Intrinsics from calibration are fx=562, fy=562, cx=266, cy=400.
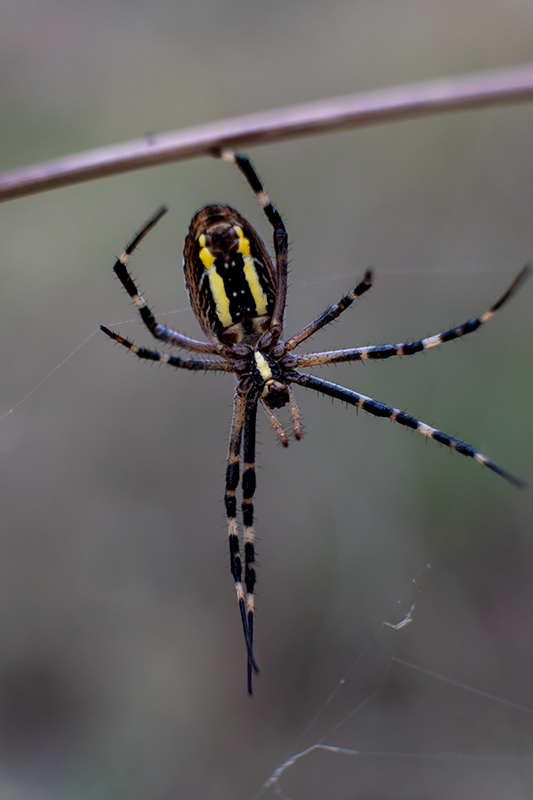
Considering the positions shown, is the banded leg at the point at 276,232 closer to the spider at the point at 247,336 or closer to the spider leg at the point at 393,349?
the spider at the point at 247,336

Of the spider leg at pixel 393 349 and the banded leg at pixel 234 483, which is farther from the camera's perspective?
the banded leg at pixel 234 483

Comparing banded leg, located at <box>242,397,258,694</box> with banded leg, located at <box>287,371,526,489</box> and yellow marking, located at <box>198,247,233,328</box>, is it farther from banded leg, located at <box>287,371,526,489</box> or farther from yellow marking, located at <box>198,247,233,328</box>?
yellow marking, located at <box>198,247,233,328</box>

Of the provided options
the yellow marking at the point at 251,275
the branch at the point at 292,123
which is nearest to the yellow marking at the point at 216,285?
the yellow marking at the point at 251,275

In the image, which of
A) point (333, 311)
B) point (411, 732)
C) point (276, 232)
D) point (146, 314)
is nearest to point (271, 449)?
point (411, 732)

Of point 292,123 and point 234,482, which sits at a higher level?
point 292,123

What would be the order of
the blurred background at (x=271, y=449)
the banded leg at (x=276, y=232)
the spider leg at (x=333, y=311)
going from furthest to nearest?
1. the blurred background at (x=271, y=449)
2. the spider leg at (x=333, y=311)
3. the banded leg at (x=276, y=232)

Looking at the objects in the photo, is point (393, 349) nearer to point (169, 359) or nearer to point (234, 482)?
point (169, 359)

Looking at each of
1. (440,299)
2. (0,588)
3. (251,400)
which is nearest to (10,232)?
(0,588)
